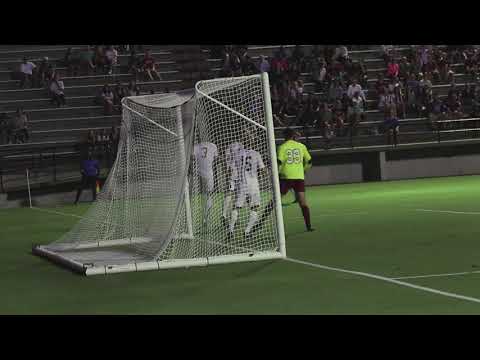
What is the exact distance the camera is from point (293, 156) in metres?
16.2

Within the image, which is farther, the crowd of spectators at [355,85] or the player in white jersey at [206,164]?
the crowd of spectators at [355,85]

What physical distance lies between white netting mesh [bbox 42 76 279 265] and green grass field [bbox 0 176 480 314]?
33.0 inches

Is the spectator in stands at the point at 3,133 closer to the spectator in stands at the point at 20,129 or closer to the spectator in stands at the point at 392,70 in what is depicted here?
the spectator in stands at the point at 20,129

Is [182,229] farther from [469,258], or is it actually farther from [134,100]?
[469,258]

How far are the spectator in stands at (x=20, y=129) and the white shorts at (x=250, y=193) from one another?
2004 cm

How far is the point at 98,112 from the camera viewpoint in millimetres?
36062

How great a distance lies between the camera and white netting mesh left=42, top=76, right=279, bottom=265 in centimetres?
1385

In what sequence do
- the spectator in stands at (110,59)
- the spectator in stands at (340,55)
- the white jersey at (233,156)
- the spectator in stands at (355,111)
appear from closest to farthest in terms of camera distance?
the white jersey at (233,156) < the spectator in stands at (355,111) < the spectator in stands at (110,59) < the spectator in stands at (340,55)

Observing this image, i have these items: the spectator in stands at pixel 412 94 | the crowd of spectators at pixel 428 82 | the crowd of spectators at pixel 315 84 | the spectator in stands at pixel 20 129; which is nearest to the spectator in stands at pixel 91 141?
the spectator in stands at pixel 20 129

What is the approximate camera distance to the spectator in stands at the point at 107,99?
35.3 m

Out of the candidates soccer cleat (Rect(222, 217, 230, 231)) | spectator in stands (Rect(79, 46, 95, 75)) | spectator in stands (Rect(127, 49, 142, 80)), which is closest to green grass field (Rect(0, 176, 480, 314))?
soccer cleat (Rect(222, 217, 230, 231))

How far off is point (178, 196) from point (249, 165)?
6.41 feet

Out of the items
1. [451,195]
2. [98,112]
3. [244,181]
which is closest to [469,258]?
[244,181]

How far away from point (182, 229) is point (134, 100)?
3009 millimetres
